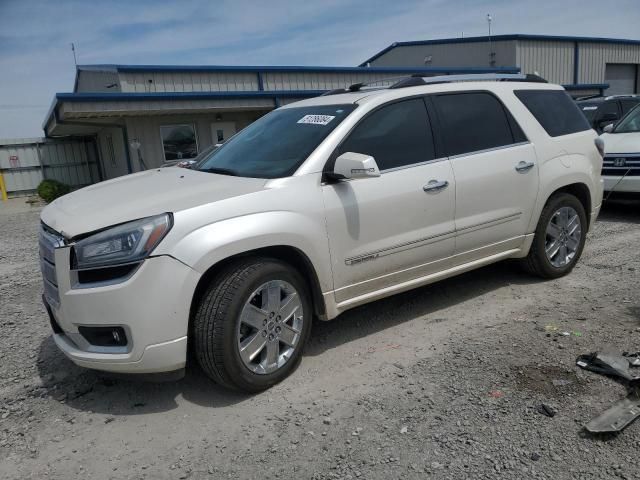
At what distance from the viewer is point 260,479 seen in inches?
105

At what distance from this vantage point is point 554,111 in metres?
5.18

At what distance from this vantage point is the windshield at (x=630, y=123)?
27.9 ft

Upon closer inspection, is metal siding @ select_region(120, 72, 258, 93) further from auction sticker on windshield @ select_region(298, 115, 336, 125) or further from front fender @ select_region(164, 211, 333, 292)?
front fender @ select_region(164, 211, 333, 292)

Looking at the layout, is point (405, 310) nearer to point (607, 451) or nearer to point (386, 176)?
point (386, 176)

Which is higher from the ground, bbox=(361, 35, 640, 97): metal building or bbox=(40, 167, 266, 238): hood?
bbox=(361, 35, 640, 97): metal building

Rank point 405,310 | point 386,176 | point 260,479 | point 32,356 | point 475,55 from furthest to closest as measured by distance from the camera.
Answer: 1. point 475,55
2. point 405,310
3. point 32,356
4. point 386,176
5. point 260,479

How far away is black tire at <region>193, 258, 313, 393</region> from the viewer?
10.5 feet

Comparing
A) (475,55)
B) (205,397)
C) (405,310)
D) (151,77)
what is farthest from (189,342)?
(475,55)

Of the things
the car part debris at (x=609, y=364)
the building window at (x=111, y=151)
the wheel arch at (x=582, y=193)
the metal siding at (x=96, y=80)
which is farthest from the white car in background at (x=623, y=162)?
the building window at (x=111, y=151)

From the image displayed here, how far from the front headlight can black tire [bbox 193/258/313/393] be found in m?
0.46

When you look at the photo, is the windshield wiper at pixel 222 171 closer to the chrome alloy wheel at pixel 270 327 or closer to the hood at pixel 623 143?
the chrome alloy wheel at pixel 270 327

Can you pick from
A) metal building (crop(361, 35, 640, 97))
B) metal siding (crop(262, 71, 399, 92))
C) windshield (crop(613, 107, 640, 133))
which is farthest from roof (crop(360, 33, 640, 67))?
A: windshield (crop(613, 107, 640, 133))

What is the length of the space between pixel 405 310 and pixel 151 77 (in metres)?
16.0

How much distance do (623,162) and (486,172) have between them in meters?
4.62
